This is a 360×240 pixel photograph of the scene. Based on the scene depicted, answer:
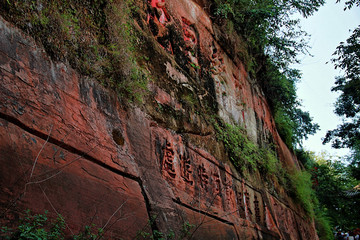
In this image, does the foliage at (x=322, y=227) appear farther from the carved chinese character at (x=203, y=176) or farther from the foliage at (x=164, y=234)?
the foliage at (x=164, y=234)

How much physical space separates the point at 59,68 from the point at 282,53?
850cm

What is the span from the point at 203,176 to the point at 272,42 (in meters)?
6.28

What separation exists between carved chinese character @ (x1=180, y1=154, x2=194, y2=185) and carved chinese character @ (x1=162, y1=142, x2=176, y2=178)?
223mm

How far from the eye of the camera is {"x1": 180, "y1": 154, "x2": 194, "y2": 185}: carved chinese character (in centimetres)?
431

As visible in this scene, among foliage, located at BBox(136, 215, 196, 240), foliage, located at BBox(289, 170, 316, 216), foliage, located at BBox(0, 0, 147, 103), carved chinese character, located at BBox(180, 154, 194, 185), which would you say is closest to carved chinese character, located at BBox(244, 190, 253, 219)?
carved chinese character, located at BBox(180, 154, 194, 185)

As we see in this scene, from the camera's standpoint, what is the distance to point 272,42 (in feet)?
31.4

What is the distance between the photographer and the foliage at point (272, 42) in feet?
28.0

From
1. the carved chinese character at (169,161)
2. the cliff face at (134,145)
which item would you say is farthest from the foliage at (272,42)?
the carved chinese character at (169,161)

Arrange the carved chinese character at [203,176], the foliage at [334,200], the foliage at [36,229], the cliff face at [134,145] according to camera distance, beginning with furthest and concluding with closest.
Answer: the foliage at [334,200] → the carved chinese character at [203,176] → the cliff face at [134,145] → the foliage at [36,229]

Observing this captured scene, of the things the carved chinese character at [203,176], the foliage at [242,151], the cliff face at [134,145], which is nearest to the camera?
the cliff face at [134,145]

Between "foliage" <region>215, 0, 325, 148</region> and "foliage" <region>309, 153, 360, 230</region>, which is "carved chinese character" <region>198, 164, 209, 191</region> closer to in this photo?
"foliage" <region>215, 0, 325, 148</region>

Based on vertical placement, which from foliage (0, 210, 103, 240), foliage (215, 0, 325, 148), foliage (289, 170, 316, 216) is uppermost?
foliage (215, 0, 325, 148)

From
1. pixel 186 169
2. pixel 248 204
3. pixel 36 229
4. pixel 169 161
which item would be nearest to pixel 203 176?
pixel 186 169

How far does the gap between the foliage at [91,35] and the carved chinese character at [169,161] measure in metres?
0.77
